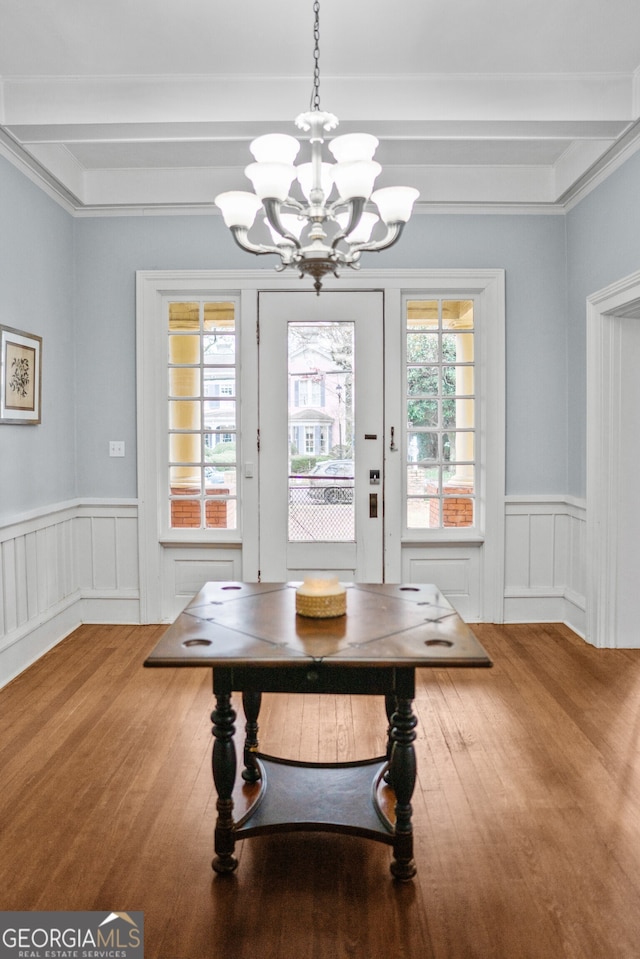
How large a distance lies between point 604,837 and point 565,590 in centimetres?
258

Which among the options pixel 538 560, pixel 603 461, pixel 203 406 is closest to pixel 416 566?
pixel 538 560

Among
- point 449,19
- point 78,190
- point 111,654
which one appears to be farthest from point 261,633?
point 78,190

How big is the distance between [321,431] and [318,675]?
9.19ft

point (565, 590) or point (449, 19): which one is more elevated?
point (449, 19)

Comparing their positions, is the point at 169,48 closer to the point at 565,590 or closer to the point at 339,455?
the point at 339,455

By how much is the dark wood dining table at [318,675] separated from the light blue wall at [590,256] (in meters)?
2.41

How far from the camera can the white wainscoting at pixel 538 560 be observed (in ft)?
14.9

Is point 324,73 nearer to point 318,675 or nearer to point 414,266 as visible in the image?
point 414,266

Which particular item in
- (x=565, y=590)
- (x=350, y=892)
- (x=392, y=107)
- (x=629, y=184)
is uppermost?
(x=392, y=107)

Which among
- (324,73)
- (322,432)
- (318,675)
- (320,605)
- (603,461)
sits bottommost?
(318,675)

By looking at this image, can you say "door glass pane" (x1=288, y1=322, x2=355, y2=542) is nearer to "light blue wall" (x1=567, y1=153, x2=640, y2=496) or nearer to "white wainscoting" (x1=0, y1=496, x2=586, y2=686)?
"white wainscoting" (x1=0, y1=496, x2=586, y2=686)

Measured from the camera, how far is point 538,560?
460cm

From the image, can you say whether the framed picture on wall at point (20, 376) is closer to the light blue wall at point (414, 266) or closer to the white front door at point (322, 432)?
the light blue wall at point (414, 266)

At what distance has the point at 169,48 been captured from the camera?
9.91 ft
